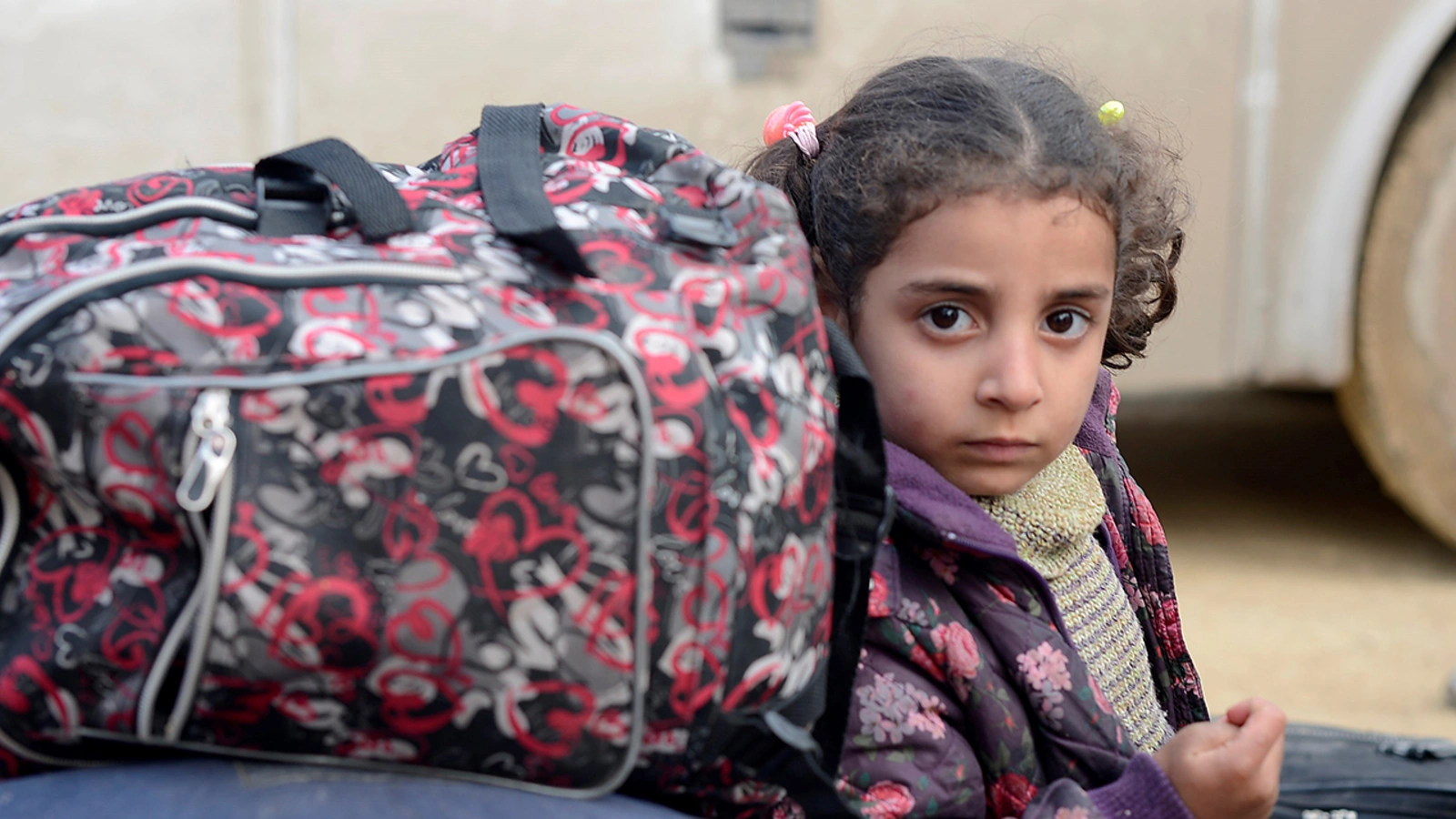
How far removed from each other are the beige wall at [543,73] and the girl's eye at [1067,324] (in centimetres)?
167

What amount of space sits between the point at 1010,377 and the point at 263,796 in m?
0.69

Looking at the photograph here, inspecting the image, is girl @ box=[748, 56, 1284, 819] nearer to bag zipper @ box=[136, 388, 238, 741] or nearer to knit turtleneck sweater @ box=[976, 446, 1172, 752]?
knit turtleneck sweater @ box=[976, 446, 1172, 752]

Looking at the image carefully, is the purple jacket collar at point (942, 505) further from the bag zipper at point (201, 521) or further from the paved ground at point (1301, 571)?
the paved ground at point (1301, 571)

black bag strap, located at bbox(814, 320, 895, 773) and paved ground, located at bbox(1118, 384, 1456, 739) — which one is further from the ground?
black bag strap, located at bbox(814, 320, 895, 773)

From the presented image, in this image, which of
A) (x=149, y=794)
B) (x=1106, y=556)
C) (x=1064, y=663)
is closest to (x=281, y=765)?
(x=149, y=794)

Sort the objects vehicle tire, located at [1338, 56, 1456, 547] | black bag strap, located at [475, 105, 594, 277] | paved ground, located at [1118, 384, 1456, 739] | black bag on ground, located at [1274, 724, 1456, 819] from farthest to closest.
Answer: vehicle tire, located at [1338, 56, 1456, 547], paved ground, located at [1118, 384, 1456, 739], black bag on ground, located at [1274, 724, 1456, 819], black bag strap, located at [475, 105, 594, 277]

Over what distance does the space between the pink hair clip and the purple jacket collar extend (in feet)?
1.11

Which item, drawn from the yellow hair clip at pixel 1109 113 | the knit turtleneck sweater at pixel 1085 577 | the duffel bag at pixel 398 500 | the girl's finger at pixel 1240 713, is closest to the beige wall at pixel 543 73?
the yellow hair clip at pixel 1109 113

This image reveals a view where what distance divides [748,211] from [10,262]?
1.68 feet

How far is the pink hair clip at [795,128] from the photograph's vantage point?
1454 millimetres

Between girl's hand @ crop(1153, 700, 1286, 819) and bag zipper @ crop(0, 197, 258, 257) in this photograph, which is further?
girl's hand @ crop(1153, 700, 1286, 819)

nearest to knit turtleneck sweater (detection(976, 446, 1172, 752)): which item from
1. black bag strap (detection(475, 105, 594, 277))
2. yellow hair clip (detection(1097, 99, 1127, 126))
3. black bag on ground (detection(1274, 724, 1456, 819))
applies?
yellow hair clip (detection(1097, 99, 1127, 126))

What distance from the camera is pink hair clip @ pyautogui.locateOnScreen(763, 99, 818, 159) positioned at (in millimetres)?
1454

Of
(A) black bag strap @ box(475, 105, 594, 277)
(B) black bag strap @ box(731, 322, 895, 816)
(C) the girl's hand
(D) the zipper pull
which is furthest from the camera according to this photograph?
(C) the girl's hand
